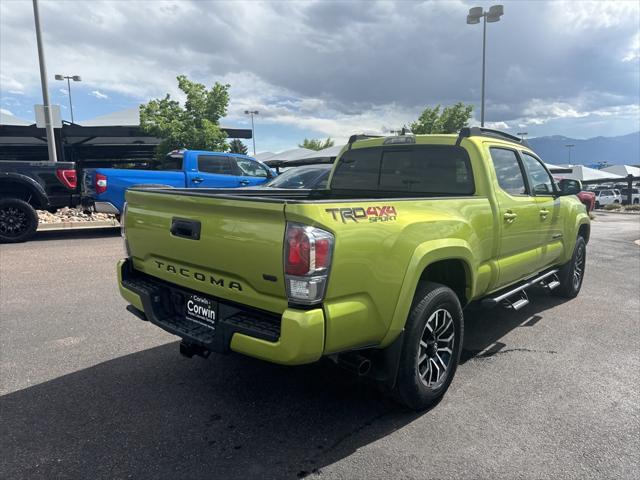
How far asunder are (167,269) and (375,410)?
5.68ft

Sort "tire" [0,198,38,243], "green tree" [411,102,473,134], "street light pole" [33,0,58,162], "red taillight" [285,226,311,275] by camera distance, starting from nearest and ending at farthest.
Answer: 1. "red taillight" [285,226,311,275]
2. "tire" [0,198,38,243]
3. "street light pole" [33,0,58,162]
4. "green tree" [411,102,473,134]

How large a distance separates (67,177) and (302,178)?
4866 mm

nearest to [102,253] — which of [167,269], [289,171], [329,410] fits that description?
[289,171]

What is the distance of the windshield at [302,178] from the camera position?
9531 millimetres

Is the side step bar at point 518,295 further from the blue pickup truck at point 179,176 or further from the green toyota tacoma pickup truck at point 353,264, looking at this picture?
the blue pickup truck at point 179,176

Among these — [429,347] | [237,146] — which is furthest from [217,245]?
[237,146]

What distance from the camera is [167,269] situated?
323 cm

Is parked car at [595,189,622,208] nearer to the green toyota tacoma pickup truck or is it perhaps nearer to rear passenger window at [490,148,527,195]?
rear passenger window at [490,148,527,195]

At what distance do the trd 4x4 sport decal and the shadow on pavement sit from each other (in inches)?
53.1

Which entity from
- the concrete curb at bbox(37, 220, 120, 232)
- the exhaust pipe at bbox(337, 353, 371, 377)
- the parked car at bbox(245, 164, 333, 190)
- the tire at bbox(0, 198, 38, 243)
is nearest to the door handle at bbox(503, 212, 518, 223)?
the exhaust pipe at bbox(337, 353, 371, 377)

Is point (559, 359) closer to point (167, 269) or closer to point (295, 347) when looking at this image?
point (295, 347)

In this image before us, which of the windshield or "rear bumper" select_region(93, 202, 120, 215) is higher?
the windshield

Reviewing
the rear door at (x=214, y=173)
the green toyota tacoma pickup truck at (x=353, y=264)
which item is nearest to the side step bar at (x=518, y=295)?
the green toyota tacoma pickup truck at (x=353, y=264)

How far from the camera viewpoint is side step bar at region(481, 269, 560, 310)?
401 centimetres
